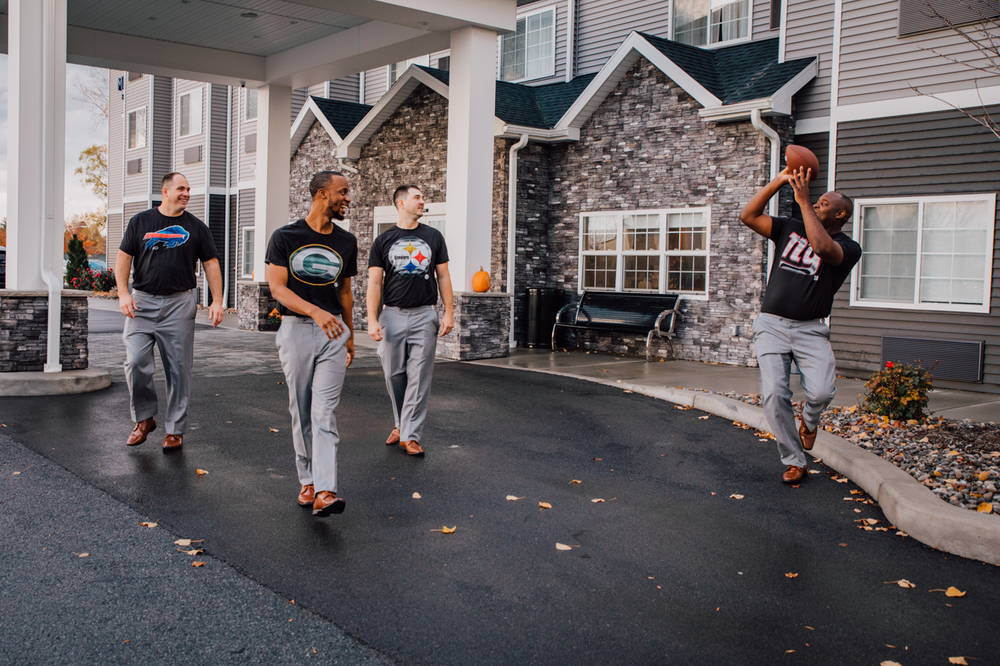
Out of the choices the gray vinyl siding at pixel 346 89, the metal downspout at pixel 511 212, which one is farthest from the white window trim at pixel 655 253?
the gray vinyl siding at pixel 346 89

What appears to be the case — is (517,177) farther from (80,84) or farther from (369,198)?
(80,84)

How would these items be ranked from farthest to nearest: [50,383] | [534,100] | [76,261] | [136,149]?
[136,149]
[76,261]
[534,100]
[50,383]

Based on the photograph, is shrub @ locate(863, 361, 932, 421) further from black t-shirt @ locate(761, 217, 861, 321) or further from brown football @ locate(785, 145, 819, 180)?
brown football @ locate(785, 145, 819, 180)

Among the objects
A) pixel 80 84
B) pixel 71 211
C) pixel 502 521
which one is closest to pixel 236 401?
pixel 502 521

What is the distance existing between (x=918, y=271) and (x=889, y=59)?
2919 mm

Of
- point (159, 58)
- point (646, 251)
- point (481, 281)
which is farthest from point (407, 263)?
point (159, 58)

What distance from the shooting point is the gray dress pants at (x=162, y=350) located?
6547 mm

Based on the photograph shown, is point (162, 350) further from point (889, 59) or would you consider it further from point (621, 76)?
point (621, 76)

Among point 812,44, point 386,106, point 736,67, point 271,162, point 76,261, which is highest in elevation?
point 812,44

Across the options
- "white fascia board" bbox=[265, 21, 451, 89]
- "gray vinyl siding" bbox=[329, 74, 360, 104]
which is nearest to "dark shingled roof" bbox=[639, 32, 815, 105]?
"white fascia board" bbox=[265, 21, 451, 89]

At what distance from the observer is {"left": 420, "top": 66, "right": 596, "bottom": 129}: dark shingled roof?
1531cm

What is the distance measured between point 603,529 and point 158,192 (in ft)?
91.3

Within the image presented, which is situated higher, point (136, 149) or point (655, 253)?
point (136, 149)

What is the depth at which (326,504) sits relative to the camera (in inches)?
188
